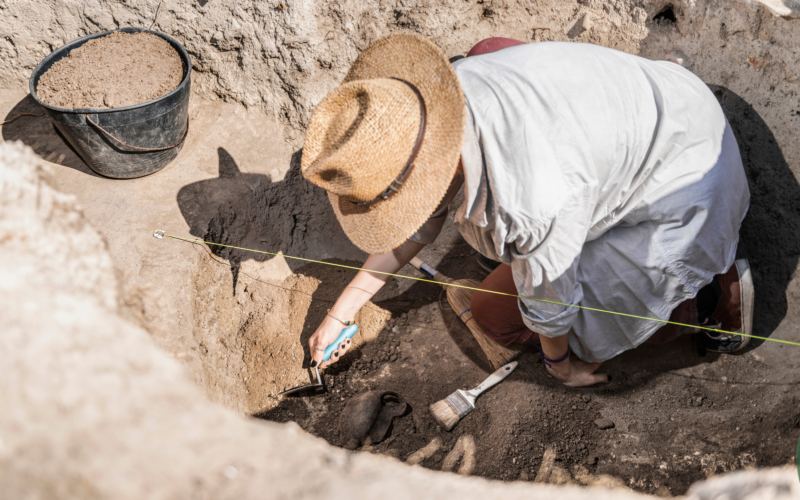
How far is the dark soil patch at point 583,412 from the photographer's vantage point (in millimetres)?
1766

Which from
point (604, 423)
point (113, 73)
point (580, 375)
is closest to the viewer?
point (604, 423)

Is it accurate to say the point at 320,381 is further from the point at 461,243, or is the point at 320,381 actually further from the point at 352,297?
the point at 461,243

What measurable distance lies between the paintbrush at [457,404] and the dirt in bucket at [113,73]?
6.20ft

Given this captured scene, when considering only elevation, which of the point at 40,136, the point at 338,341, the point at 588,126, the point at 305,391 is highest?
the point at 588,126

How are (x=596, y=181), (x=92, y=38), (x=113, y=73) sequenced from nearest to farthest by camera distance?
(x=596, y=181), (x=113, y=73), (x=92, y=38)

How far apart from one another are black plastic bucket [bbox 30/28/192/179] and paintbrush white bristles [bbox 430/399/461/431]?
1.75 m

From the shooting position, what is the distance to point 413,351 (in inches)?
90.7

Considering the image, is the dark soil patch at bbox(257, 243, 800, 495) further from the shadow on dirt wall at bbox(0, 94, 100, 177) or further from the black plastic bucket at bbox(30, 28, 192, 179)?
the shadow on dirt wall at bbox(0, 94, 100, 177)

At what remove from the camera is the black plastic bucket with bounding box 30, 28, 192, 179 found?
206 cm

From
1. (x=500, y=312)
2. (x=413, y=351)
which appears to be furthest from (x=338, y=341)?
(x=500, y=312)

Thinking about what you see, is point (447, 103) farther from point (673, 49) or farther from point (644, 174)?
point (673, 49)

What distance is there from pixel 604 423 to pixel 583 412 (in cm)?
9

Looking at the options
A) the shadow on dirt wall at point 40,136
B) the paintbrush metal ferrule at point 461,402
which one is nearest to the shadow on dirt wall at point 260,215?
the shadow on dirt wall at point 40,136

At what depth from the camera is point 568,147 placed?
132 centimetres
